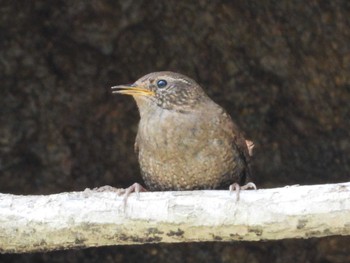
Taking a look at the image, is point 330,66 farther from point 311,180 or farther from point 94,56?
point 94,56

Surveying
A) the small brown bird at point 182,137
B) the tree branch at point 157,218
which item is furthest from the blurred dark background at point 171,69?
the tree branch at point 157,218

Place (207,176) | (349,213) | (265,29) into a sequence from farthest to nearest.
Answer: (265,29) → (207,176) → (349,213)

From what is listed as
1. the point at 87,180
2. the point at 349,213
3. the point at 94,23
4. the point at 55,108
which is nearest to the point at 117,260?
the point at 87,180

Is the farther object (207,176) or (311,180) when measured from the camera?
(311,180)

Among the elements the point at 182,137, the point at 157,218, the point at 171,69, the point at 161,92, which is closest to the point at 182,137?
the point at 182,137

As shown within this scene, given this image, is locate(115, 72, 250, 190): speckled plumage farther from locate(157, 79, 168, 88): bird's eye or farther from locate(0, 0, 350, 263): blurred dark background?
locate(0, 0, 350, 263): blurred dark background

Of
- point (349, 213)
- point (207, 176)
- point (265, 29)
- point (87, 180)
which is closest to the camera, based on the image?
point (349, 213)

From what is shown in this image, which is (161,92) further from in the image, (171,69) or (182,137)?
(171,69)
